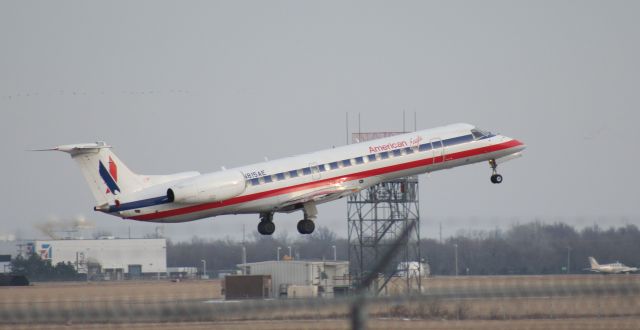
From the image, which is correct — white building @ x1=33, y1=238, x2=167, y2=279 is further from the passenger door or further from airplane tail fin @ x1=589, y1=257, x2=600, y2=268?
the passenger door

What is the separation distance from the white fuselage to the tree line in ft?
39.7

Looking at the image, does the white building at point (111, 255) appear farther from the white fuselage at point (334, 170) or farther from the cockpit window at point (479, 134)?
the cockpit window at point (479, 134)

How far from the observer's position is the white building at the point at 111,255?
3203cm

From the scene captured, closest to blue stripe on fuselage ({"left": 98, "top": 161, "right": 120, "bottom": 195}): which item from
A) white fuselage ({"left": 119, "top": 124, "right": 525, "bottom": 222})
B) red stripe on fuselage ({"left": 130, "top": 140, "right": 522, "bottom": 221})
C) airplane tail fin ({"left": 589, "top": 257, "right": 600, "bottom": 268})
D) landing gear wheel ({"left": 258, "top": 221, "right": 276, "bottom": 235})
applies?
white fuselage ({"left": 119, "top": 124, "right": 525, "bottom": 222})

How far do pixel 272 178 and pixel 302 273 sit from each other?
12.6 m

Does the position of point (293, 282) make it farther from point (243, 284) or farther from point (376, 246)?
point (376, 246)

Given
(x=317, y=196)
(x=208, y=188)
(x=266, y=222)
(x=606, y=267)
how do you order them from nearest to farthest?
1. (x=606, y=267)
2. (x=208, y=188)
3. (x=317, y=196)
4. (x=266, y=222)

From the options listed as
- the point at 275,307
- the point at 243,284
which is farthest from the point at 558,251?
the point at 243,284

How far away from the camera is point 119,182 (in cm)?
4884

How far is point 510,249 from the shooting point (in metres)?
32.2

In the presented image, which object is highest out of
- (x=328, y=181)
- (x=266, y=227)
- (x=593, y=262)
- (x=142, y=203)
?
(x=328, y=181)

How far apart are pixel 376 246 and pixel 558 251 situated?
960 inches

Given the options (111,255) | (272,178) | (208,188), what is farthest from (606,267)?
(208,188)

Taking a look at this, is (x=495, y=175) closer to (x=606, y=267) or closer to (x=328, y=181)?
(x=328, y=181)
